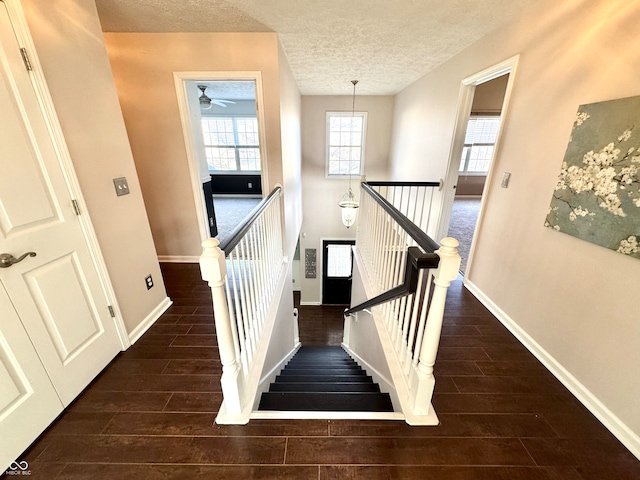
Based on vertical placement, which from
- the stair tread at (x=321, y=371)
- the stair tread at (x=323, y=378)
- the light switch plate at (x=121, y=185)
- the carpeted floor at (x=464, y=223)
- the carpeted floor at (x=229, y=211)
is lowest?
the stair tread at (x=321, y=371)

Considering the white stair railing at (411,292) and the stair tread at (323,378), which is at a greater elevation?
the white stair railing at (411,292)

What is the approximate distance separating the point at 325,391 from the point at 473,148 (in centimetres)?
722

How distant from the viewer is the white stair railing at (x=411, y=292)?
1056 millimetres

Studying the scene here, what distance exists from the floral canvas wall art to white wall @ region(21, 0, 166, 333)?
304cm

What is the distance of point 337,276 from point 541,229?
17.4 ft

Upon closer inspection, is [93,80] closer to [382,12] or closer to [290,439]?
[382,12]

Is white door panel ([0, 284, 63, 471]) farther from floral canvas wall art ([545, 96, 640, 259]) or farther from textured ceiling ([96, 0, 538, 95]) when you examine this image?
floral canvas wall art ([545, 96, 640, 259])

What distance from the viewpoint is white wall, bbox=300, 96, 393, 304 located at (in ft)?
18.0

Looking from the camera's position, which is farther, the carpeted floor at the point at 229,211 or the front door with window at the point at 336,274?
the front door with window at the point at 336,274

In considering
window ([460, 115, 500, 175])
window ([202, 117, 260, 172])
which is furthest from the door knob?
window ([460, 115, 500, 175])

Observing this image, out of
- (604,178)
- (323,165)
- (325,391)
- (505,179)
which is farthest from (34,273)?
(323,165)

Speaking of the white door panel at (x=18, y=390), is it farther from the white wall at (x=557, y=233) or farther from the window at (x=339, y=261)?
the window at (x=339, y=261)

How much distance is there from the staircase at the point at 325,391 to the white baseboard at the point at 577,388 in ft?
3.68

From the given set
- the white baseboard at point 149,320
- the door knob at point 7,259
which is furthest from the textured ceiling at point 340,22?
the white baseboard at point 149,320
